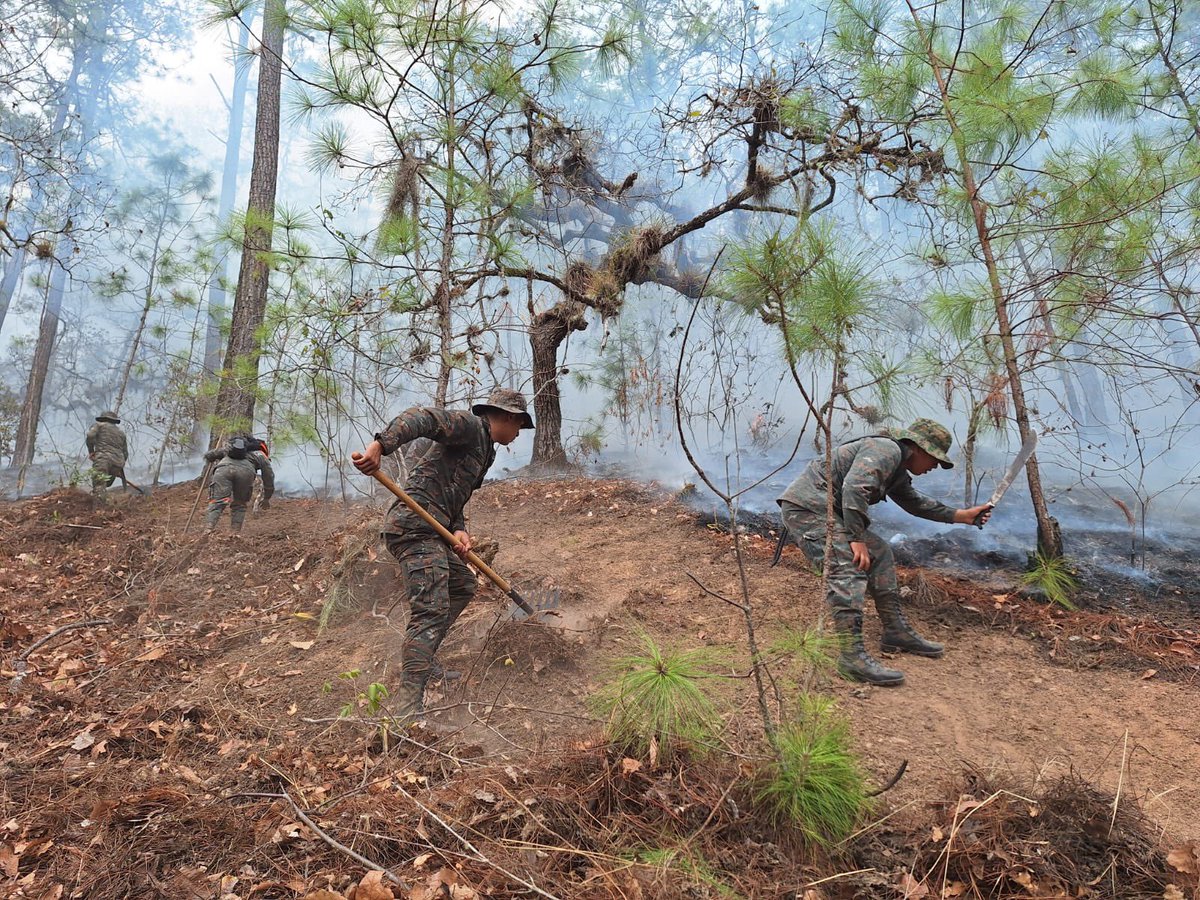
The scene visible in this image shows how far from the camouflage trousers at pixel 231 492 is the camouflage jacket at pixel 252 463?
0.20 ft

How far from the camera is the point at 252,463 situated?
7824 mm

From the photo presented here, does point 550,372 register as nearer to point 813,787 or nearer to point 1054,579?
point 1054,579

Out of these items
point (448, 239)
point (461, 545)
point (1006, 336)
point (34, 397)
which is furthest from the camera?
point (34, 397)

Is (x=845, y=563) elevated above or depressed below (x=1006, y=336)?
below

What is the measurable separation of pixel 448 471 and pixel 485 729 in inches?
54.9

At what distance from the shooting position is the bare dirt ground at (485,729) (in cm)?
196

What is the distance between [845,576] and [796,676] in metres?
1.48

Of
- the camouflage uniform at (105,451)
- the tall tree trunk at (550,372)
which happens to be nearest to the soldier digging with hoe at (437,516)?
Result: the tall tree trunk at (550,372)

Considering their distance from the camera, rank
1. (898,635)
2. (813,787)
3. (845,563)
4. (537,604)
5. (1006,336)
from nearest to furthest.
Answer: (813,787)
(845,563)
(898,635)
(537,604)
(1006,336)

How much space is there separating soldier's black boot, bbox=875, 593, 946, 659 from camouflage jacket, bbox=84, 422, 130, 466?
33.2 ft

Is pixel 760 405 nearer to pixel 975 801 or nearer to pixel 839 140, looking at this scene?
pixel 839 140

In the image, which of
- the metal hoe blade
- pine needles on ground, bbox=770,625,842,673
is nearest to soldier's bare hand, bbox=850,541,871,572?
pine needles on ground, bbox=770,625,842,673

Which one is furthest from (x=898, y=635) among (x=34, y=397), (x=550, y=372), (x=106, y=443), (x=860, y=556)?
(x=34, y=397)

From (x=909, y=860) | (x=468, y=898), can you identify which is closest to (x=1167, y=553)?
(x=909, y=860)
